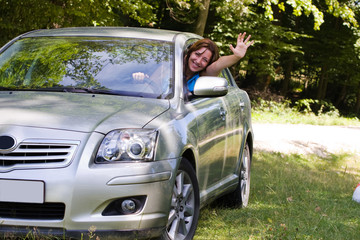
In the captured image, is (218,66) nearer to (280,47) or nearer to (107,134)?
(107,134)

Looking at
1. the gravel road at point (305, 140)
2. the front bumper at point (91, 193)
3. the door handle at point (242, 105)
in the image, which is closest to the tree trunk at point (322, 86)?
the gravel road at point (305, 140)

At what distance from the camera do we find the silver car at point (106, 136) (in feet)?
11.5

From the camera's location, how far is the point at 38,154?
11.6 ft

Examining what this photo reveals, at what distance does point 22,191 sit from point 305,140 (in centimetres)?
1229

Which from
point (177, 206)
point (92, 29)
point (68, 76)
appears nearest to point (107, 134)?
point (177, 206)

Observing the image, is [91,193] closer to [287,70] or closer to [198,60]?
[198,60]

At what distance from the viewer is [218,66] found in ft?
19.0

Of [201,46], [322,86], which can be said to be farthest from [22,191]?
[322,86]

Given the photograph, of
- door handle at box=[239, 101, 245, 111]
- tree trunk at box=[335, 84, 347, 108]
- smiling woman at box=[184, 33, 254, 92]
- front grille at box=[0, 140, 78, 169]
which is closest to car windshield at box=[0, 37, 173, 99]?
smiling woman at box=[184, 33, 254, 92]

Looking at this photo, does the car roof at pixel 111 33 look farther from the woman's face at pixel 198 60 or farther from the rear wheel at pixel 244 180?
the rear wheel at pixel 244 180

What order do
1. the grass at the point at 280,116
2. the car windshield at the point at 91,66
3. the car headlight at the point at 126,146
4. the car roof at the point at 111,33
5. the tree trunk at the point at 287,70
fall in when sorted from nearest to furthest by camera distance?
the car headlight at the point at 126,146
the car windshield at the point at 91,66
the car roof at the point at 111,33
the grass at the point at 280,116
the tree trunk at the point at 287,70

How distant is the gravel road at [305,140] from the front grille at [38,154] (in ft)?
31.3

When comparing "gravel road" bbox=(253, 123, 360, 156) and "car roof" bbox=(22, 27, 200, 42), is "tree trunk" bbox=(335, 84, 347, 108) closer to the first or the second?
"gravel road" bbox=(253, 123, 360, 156)

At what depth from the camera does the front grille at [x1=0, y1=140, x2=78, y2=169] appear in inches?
138
